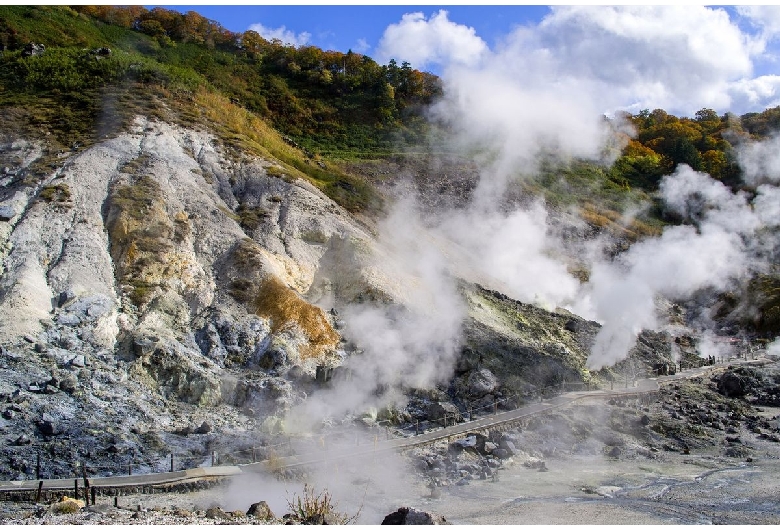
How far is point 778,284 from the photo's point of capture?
4494 cm

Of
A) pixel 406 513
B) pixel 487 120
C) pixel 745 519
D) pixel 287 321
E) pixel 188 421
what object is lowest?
pixel 745 519

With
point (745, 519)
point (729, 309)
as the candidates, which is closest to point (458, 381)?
point (745, 519)

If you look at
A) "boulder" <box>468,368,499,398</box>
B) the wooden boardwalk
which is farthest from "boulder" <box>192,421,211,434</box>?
"boulder" <box>468,368,499,398</box>

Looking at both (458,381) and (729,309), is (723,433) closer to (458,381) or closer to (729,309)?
(458,381)

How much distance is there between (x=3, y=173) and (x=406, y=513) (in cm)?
2652

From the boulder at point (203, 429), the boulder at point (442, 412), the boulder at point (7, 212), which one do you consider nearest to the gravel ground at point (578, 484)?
the boulder at point (442, 412)

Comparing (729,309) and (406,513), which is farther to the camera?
(729,309)

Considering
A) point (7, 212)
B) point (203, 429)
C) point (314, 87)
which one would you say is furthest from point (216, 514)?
point (314, 87)

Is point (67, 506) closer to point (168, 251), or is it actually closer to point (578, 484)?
point (578, 484)

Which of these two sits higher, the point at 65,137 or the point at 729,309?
the point at 65,137

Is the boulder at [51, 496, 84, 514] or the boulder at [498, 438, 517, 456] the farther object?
the boulder at [498, 438, 517, 456]

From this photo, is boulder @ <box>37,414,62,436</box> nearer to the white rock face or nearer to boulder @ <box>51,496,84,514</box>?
the white rock face

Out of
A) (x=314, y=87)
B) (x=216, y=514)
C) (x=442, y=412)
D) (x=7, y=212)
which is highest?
(x=314, y=87)

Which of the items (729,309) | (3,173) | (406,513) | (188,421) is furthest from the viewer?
(729,309)
